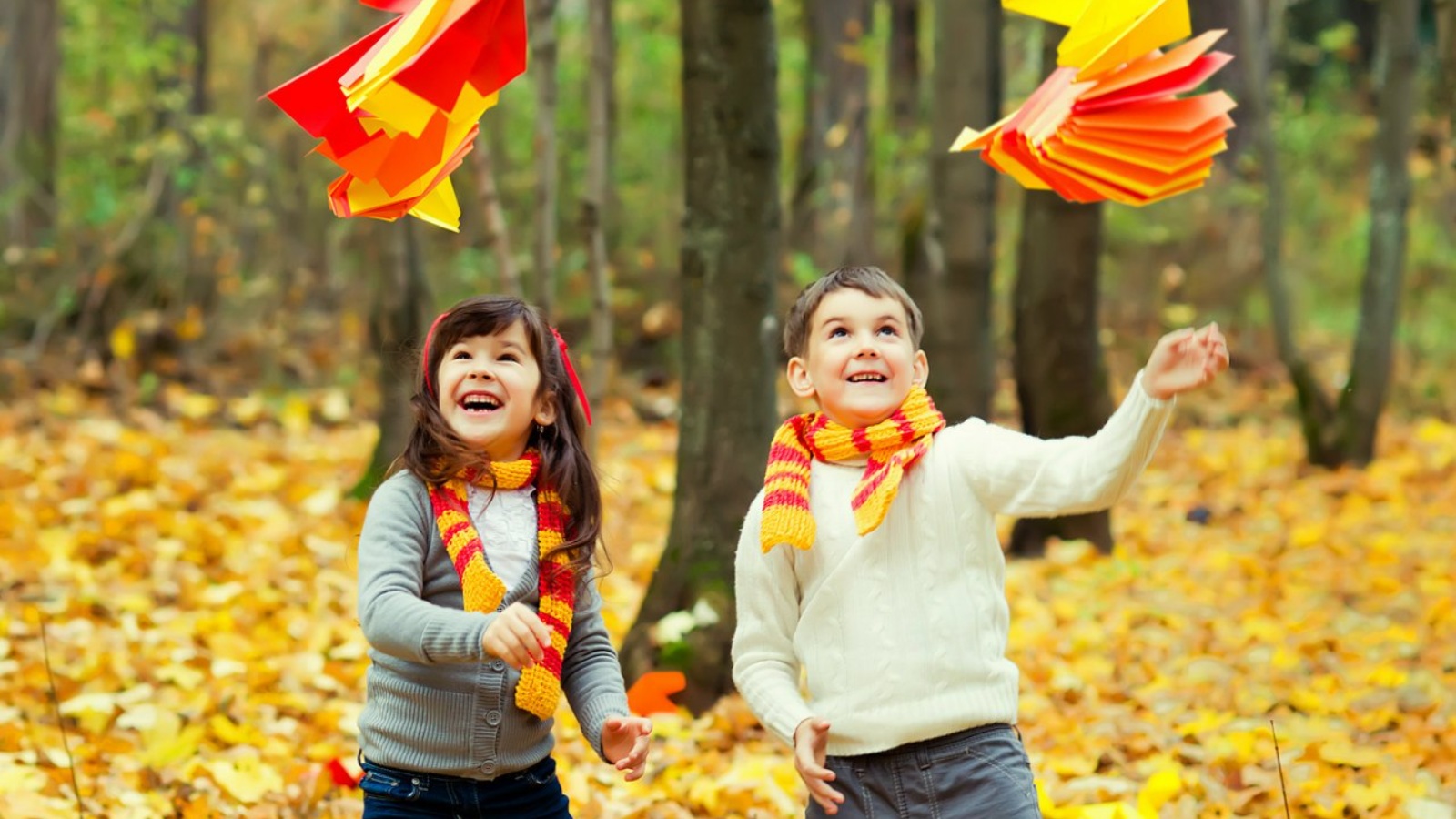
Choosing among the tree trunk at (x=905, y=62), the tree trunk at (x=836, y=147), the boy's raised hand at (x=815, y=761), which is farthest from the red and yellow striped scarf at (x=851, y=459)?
the tree trunk at (x=905, y=62)

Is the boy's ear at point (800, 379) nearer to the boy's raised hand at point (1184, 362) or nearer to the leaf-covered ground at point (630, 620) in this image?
the boy's raised hand at point (1184, 362)

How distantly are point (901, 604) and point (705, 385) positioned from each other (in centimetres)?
218

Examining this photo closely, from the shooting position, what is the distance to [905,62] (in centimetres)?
1316

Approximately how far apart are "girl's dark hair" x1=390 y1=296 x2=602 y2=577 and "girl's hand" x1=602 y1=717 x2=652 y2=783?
279mm

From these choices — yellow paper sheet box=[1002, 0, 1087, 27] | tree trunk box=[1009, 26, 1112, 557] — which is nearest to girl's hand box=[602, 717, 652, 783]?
yellow paper sheet box=[1002, 0, 1087, 27]

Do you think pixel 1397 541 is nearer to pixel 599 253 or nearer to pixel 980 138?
pixel 599 253

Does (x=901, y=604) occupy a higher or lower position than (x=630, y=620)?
higher

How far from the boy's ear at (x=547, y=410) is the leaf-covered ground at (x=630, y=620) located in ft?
3.91

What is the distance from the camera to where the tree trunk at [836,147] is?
12.0 m

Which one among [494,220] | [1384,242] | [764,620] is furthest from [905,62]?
[764,620]

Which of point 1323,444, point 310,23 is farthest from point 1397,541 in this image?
point 310,23

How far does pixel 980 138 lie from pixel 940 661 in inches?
34.4

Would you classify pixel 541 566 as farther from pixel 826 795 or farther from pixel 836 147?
pixel 836 147

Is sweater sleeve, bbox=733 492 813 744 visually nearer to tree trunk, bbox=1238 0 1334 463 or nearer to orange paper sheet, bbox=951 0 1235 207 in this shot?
orange paper sheet, bbox=951 0 1235 207
